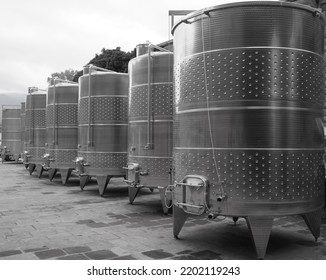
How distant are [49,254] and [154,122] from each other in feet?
13.5

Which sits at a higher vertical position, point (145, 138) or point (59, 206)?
point (145, 138)

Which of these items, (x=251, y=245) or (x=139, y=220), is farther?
(x=139, y=220)

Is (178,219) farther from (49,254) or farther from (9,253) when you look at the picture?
(9,253)

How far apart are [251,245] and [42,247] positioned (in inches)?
129

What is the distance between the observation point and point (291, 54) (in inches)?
190

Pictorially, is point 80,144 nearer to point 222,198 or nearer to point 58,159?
point 58,159

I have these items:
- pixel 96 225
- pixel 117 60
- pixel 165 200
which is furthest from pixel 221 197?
pixel 117 60

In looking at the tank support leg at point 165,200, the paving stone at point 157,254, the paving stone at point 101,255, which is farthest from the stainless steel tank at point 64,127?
the paving stone at point 157,254

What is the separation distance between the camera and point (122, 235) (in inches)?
244

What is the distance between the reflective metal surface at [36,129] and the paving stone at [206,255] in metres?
11.9

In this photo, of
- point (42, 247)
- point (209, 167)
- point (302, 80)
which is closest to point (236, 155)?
point (209, 167)

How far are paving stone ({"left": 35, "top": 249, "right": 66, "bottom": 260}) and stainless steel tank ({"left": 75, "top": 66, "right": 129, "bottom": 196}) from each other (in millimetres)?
5425

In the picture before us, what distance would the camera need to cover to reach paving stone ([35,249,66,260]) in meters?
5.02

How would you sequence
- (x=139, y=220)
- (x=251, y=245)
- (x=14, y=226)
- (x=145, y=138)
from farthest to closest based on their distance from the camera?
(x=145, y=138) < (x=139, y=220) < (x=14, y=226) < (x=251, y=245)
